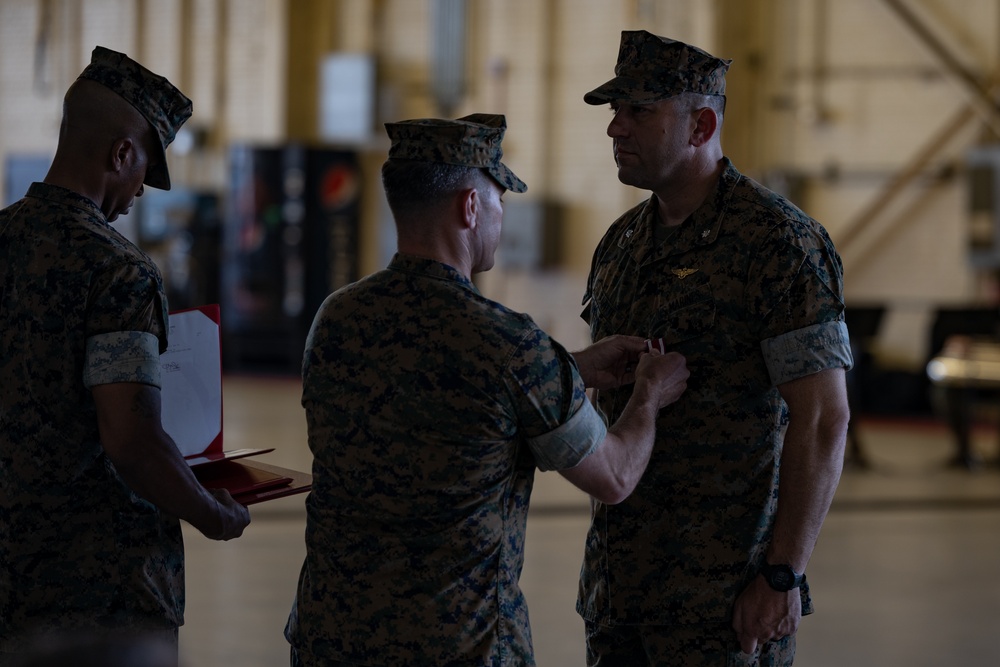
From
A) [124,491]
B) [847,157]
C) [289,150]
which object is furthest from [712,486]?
[289,150]

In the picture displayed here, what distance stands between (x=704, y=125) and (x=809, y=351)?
1.64ft

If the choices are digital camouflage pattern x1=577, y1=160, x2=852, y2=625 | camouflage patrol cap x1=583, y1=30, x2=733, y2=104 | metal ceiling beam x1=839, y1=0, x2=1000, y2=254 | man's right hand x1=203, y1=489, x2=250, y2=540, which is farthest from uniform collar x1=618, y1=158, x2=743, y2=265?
metal ceiling beam x1=839, y1=0, x2=1000, y2=254

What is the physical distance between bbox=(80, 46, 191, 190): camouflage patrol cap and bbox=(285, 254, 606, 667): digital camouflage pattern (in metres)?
0.53

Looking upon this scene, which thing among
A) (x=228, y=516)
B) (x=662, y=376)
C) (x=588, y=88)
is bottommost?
(x=228, y=516)

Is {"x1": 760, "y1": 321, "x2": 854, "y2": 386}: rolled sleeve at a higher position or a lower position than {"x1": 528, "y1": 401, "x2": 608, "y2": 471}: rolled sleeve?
higher

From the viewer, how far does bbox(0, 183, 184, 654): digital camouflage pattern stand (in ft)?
6.82

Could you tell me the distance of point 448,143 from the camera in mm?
1971

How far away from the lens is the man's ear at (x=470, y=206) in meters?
1.99

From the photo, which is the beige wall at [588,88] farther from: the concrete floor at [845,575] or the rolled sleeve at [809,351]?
the rolled sleeve at [809,351]

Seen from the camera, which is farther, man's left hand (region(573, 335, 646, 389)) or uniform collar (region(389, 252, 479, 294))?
man's left hand (region(573, 335, 646, 389))

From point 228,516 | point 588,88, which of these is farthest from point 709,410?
point 588,88

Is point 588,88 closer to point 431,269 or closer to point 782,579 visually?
point 782,579

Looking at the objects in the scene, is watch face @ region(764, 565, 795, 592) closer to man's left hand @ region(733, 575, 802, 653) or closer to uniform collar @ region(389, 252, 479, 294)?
man's left hand @ region(733, 575, 802, 653)

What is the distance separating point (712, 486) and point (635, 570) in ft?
0.72
